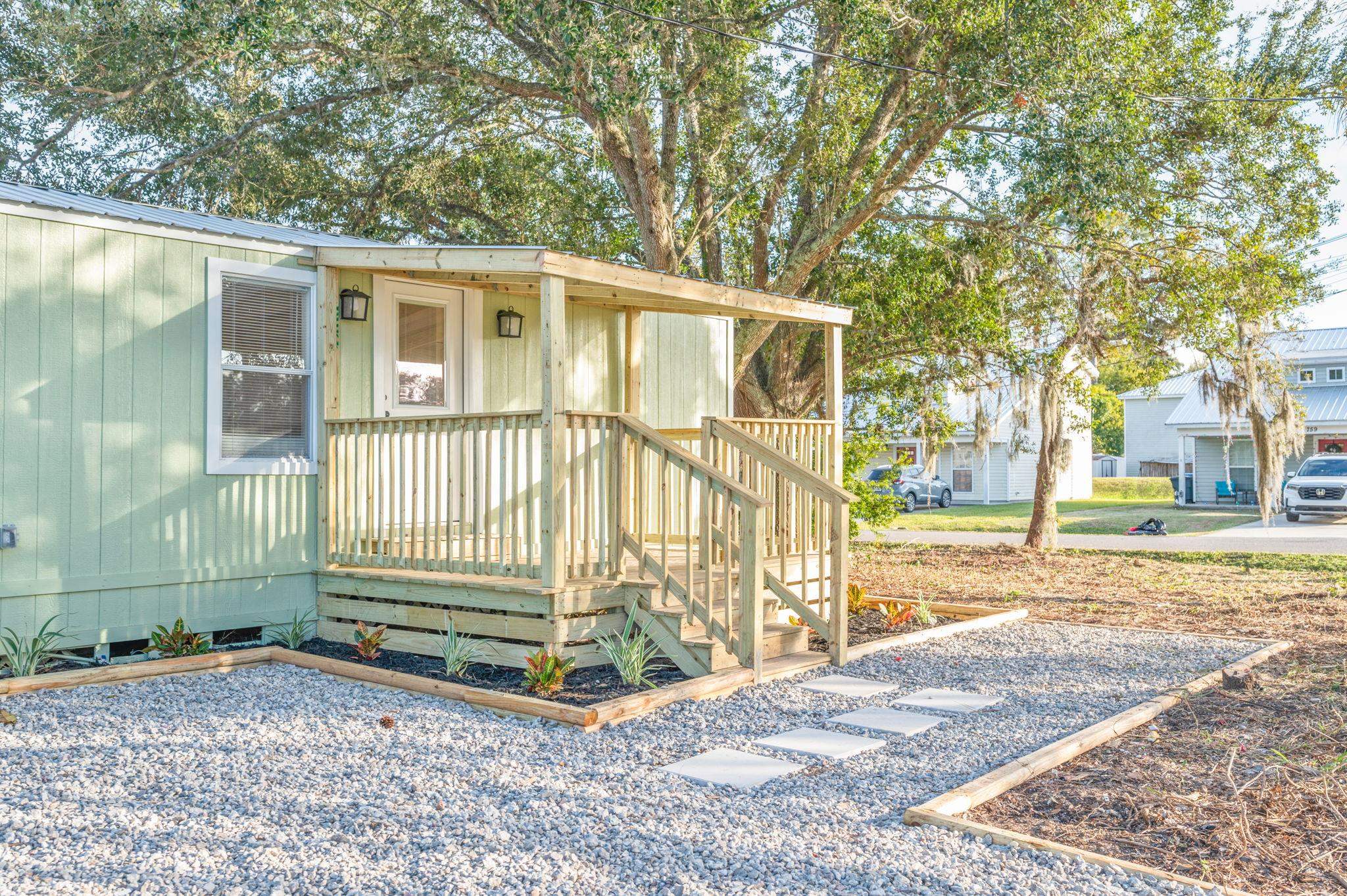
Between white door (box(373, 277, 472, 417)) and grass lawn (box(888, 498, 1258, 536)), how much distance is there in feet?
43.6

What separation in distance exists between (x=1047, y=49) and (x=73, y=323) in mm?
8479

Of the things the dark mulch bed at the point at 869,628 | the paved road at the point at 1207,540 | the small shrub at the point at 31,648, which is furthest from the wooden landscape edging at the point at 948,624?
the paved road at the point at 1207,540

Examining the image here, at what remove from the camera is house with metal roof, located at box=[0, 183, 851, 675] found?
5.95 metres

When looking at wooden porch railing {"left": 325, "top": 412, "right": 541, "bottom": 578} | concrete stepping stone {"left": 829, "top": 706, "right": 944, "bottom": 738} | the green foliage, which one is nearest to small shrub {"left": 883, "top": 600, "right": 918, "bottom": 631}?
concrete stepping stone {"left": 829, "top": 706, "right": 944, "bottom": 738}

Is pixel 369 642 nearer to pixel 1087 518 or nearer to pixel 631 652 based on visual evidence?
pixel 631 652

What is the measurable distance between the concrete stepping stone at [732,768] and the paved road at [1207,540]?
387 inches

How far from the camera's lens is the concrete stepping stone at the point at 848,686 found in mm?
5801

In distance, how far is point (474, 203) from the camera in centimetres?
1445

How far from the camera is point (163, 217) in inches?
279

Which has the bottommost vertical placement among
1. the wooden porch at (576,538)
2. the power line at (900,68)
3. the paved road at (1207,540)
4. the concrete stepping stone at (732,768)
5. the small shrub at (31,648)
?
the paved road at (1207,540)

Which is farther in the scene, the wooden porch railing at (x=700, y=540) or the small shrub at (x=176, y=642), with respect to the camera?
the small shrub at (x=176, y=642)

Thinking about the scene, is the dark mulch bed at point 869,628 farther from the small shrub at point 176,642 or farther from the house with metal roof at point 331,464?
the small shrub at point 176,642

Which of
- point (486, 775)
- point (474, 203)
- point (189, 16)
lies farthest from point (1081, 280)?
point (486, 775)

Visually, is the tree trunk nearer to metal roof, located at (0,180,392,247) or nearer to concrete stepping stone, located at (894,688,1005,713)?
concrete stepping stone, located at (894,688,1005,713)
